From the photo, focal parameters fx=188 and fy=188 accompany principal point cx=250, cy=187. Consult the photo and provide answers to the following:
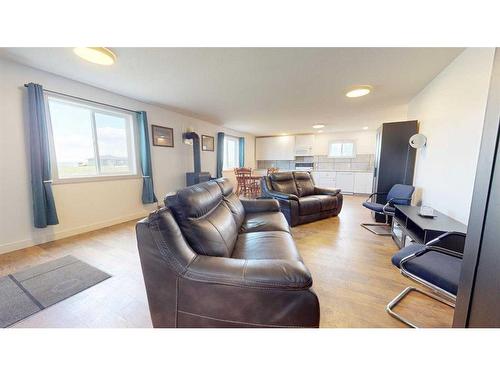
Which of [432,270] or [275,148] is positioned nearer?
[432,270]

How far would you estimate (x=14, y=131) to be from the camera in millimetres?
2156

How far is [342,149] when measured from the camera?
21.8 ft

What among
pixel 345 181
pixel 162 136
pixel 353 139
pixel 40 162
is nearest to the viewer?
pixel 40 162

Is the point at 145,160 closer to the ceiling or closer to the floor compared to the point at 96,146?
closer to the floor

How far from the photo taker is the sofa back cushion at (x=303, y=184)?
3.79 metres

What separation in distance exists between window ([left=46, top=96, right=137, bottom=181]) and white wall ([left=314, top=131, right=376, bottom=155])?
230 inches

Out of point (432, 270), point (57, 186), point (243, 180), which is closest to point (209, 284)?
point (432, 270)

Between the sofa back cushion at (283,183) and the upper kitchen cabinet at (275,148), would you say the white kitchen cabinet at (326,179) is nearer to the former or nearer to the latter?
the upper kitchen cabinet at (275,148)

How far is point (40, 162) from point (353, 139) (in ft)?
24.6

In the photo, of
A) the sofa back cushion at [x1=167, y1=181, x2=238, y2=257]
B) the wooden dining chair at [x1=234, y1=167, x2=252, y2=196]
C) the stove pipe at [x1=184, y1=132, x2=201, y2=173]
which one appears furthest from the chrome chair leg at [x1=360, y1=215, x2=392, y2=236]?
the stove pipe at [x1=184, y1=132, x2=201, y2=173]

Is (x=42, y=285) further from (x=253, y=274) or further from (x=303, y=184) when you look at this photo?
(x=303, y=184)

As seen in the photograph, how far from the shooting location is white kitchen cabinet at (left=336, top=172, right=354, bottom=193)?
6199 millimetres
